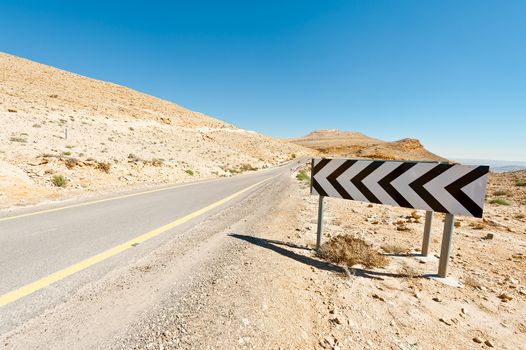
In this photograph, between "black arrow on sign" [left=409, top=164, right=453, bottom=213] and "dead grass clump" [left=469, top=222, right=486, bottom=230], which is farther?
"dead grass clump" [left=469, top=222, right=486, bottom=230]

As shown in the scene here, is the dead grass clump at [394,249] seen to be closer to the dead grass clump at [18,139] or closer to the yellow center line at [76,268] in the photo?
the yellow center line at [76,268]

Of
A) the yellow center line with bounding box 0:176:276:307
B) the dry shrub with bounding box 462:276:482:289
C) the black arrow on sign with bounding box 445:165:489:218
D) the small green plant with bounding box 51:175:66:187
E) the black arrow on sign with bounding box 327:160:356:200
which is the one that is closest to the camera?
the yellow center line with bounding box 0:176:276:307

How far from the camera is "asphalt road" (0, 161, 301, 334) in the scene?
2678 mm

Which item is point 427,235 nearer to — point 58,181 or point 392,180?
point 392,180

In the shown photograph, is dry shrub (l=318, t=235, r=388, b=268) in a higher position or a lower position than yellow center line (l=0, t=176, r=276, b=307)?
higher

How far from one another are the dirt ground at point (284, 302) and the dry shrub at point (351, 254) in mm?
123

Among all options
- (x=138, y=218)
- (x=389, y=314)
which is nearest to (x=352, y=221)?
(x=389, y=314)

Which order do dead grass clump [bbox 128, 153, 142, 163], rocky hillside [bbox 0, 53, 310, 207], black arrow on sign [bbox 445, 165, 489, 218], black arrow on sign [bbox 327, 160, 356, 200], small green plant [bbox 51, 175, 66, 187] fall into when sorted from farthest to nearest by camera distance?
1. dead grass clump [bbox 128, 153, 142, 163]
2. small green plant [bbox 51, 175, 66, 187]
3. rocky hillside [bbox 0, 53, 310, 207]
4. black arrow on sign [bbox 327, 160, 356, 200]
5. black arrow on sign [bbox 445, 165, 489, 218]

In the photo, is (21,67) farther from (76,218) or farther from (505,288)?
(505,288)

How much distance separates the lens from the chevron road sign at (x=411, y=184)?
3.27 metres

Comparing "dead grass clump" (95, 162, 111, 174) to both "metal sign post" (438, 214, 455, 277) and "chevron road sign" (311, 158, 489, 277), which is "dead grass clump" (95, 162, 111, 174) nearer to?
"chevron road sign" (311, 158, 489, 277)

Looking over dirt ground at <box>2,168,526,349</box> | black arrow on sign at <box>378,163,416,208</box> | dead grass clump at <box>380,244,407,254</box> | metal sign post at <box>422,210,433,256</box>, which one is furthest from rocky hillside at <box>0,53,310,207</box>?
metal sign post at <box>422,210,433,256</box>

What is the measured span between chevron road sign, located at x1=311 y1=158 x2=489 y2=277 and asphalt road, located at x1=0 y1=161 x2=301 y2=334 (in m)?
3.17

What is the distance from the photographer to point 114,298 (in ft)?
8.59
